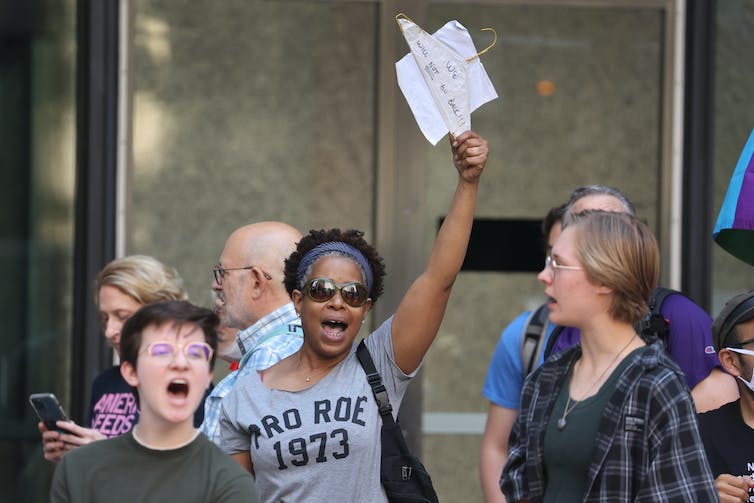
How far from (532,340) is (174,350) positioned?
178 cm

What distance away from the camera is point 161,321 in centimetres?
314

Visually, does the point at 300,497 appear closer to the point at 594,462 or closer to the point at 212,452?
the point at 212,452

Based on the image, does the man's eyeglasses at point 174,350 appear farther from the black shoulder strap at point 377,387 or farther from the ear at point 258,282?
the ear at point 258,282

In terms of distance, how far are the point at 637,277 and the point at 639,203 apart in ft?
10.4

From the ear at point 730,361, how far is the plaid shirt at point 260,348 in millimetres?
1362

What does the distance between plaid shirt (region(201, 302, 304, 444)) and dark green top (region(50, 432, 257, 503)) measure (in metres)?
0.55

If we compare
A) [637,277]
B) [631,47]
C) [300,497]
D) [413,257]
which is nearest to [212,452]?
[300,497]

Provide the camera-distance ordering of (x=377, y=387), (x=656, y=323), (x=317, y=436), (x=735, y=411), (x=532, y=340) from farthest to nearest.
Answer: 1. (x=532, y=340)
2. (x=656, y=323)
3. (x=735, y=411)
4. (x=377, y=387)
5. (x=317, y=436)

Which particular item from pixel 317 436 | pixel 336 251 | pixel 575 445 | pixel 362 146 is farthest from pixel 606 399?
pixel 362 146

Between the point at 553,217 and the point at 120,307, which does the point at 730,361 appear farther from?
the point at 120,307

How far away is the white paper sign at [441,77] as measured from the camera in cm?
356

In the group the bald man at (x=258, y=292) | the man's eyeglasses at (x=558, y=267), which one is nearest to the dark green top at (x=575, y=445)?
the man's eyeglasses at (x=558, y=267)

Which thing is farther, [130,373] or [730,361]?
[730,361]

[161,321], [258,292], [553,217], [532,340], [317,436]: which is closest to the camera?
[161,321]
